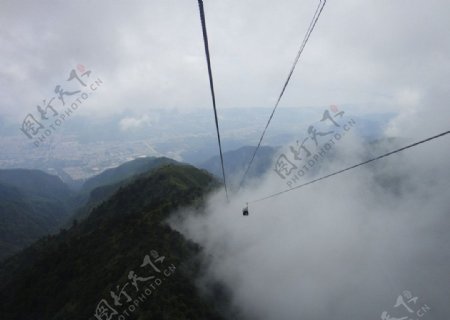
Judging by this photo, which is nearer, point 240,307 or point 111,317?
point 111,317

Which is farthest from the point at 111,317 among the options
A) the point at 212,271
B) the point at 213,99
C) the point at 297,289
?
the point at 297,289

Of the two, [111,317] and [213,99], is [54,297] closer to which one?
[111,317]

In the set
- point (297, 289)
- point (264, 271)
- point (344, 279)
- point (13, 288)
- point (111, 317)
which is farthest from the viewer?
point (344, 279)

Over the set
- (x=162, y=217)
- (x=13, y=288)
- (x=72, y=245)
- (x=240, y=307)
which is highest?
(x=162, y=217)

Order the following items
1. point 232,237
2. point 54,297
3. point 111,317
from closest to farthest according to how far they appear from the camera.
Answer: point 111,317 → point 54,297 → point 232,237

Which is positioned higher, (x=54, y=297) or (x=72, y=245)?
(x=72, y=245)

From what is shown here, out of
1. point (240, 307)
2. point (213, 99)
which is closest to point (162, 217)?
point (240, 307)
